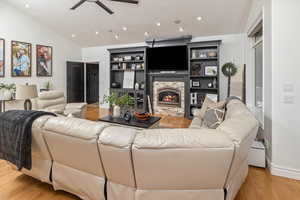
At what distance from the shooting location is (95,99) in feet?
26.9

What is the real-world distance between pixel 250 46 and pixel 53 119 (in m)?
4.66

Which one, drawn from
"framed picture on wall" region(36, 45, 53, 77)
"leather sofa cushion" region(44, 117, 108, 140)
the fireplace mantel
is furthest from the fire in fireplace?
"leather sofa cushion" region(44, 117, 108, 140)

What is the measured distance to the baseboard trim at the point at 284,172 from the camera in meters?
2.30

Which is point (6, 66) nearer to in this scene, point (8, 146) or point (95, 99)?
point (95, 99)

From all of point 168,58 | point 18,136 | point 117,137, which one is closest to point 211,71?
point 168,58

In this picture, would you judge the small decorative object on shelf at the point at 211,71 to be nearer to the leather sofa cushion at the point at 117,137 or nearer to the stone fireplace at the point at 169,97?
the stone fireplace at the point at 169,97

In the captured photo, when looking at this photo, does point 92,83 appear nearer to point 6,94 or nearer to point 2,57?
point 2,57

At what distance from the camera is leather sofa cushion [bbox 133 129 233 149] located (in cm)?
126

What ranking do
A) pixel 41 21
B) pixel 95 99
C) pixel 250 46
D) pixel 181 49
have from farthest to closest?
1. pixel 95 99
2. pixel 41 21
3. pixel 181 49
4. pixel 250 46

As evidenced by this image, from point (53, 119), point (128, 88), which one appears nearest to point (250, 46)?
point (128, 88)

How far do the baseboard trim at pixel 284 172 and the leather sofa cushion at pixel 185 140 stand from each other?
1.71 m

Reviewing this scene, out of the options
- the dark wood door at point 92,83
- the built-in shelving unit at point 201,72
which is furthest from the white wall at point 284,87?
the dark wood door at point 92,83

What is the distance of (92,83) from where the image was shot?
8070 millimetres

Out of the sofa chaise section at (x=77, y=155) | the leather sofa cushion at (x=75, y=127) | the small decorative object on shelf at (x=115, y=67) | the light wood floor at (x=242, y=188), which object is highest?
the small decorative object on shelf at (x=115, y=67)
